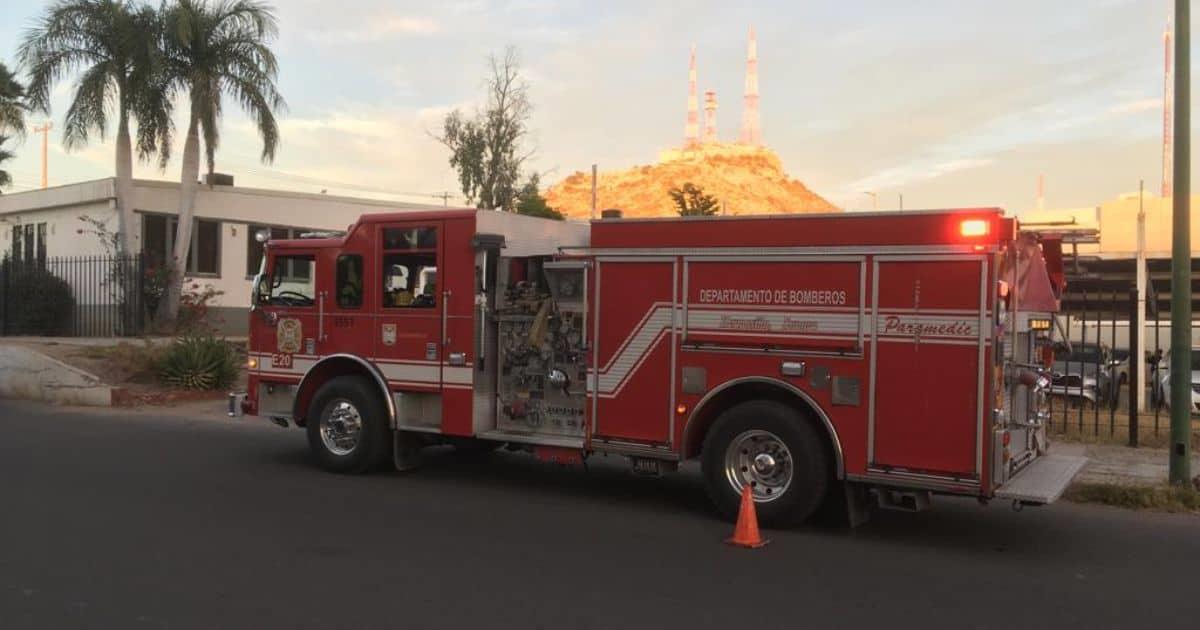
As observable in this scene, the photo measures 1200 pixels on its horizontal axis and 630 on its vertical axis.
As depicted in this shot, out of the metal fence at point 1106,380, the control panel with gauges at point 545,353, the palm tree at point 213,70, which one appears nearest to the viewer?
the control panel with gauges at point 545,353

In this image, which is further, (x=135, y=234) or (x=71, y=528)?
(x=135, y=234)

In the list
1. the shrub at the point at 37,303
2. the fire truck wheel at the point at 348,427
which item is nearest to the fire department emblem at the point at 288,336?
the fire truck wheel at the point at 348,427

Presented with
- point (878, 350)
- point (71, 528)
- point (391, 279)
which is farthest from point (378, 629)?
point (391, 279)

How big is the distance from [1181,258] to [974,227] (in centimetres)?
406

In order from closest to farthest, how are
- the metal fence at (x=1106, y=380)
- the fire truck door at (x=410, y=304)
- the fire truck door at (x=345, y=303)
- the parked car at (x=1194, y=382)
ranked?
1. the fire truck door at (x=410, y=304)
2. the fire truck door at (x=345, y=303)
3. the metal fence at (x=1106, y=380)
4. the parked car at (x=1194, y=382)

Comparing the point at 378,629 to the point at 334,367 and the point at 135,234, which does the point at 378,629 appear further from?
the point at 135,234

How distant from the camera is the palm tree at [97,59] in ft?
69.9

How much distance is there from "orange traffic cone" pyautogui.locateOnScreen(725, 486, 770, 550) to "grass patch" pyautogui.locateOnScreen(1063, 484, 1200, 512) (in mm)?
3929

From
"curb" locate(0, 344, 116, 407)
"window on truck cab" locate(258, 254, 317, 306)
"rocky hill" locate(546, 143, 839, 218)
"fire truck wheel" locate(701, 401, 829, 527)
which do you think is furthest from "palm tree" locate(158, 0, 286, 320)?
"rocky hill" locate(546, 143, 839, 218)

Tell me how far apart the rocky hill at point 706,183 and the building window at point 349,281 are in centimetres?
7484

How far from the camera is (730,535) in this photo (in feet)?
24.1

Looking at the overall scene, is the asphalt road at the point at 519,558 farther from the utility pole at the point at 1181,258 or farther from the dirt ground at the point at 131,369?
the dirt ground at the point at 131,369

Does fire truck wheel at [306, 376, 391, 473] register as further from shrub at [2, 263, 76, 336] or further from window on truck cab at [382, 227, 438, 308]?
shrub at [2, 263, 76, 336]

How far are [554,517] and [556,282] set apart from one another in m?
2.08
